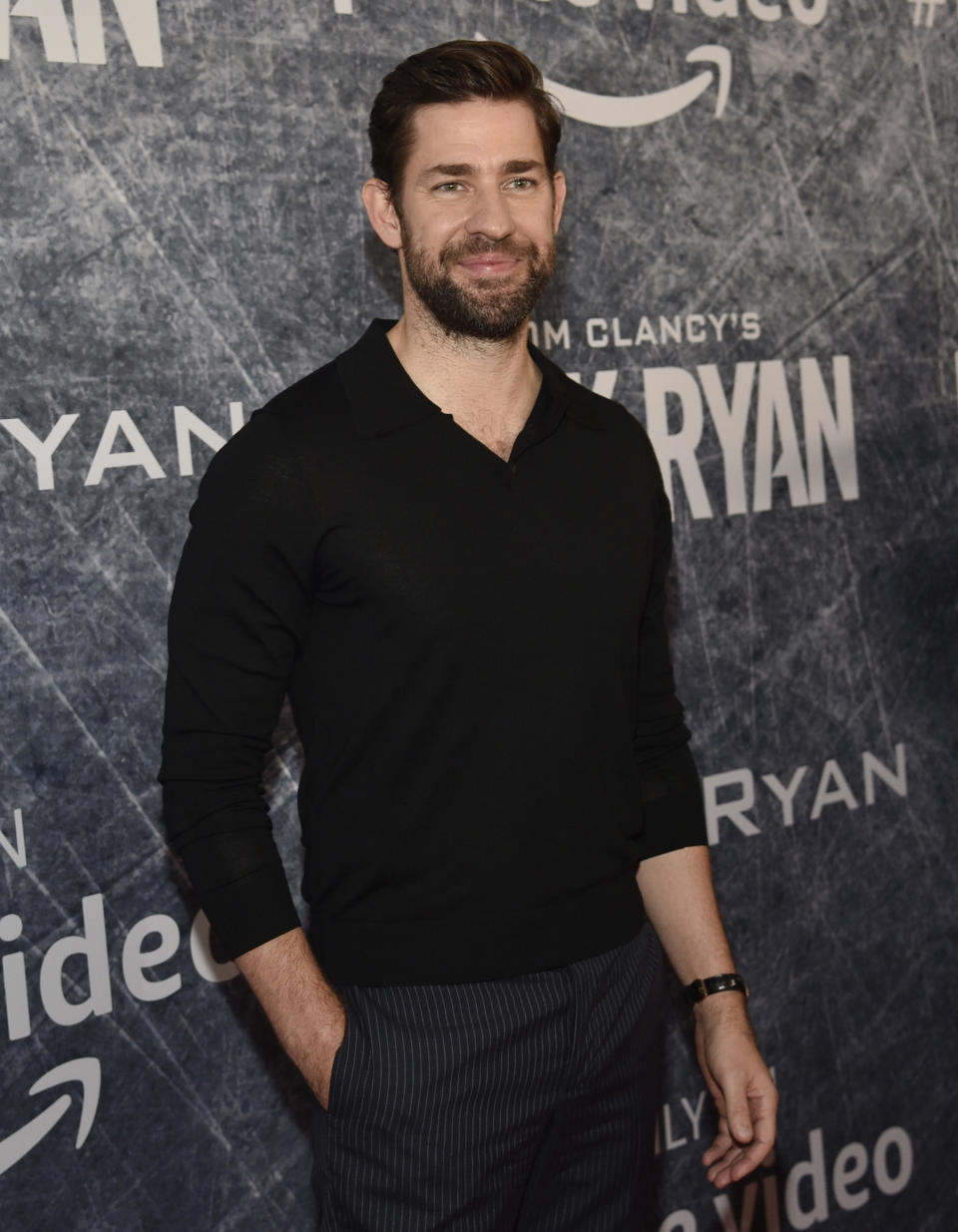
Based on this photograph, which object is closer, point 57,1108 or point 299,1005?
point 299,1005

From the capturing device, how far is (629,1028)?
1.38 meters

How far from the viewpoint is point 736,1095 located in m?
1.39

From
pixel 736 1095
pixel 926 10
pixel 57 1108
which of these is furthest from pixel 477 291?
pixel 926 10

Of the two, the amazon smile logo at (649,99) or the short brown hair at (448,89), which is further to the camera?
the amazon smile logo at (649,99)

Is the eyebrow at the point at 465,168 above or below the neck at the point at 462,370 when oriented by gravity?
above

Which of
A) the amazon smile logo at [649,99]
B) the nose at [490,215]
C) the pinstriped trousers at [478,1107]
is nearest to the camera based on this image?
the pinstriped trousers at [478,1107]

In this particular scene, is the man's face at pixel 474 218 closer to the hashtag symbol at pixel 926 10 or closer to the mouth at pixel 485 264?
the mouth at pixel 485 264

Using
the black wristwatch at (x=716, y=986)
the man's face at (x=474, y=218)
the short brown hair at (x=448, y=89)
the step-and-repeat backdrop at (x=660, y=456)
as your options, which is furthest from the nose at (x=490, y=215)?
the black wristwatch at (x=716, y=986)

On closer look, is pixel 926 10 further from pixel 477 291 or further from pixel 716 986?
pixel 716 986

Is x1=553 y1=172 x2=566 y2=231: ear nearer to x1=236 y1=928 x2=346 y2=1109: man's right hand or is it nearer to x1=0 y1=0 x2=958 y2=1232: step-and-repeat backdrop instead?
x1=0 y1=0 x2=958 y2=1232: step-and-repeat backdrop

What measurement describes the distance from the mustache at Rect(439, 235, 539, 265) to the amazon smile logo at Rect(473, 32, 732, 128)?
603 mm

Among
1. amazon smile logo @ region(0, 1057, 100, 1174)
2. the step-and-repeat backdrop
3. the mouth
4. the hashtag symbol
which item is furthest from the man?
the hashtag symbol

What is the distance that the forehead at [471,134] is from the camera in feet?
4.50

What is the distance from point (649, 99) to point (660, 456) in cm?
51
